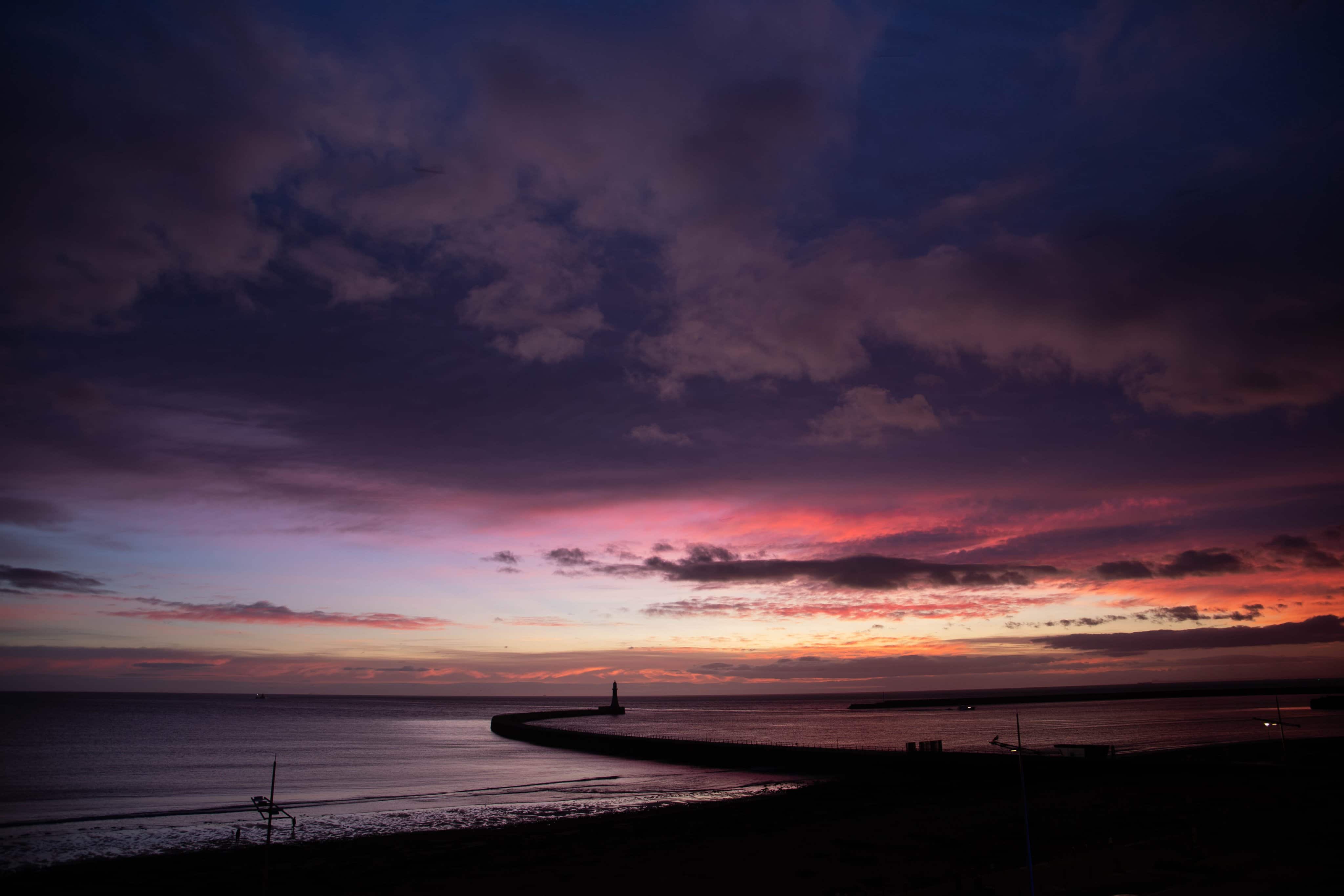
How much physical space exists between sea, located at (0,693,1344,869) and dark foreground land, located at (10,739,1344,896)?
440 cm

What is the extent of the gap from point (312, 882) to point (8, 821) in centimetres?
2256

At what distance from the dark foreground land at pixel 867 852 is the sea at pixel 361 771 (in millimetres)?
4400

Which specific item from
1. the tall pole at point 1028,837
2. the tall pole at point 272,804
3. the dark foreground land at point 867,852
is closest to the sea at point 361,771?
the tall pole at point 272,804

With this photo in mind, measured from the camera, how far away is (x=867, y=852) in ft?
Result: 86.3

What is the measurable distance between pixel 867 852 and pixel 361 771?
46.1 metres

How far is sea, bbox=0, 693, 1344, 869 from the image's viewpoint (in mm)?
34312

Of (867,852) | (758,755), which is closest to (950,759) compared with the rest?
(758,755)

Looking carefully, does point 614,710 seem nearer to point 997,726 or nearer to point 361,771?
point 997,726

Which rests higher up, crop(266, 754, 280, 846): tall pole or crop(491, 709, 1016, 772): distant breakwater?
crop(266, 754, 280, 846): tall pole

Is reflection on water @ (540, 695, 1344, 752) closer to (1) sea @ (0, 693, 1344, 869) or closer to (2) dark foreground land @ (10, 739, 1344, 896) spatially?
(1) sea @ (0, 693, 1344, 869)

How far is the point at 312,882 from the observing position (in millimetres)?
24078

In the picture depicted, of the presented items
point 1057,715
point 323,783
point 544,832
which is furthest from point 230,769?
point 1057,715

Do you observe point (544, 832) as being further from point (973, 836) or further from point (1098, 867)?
point (1098, 867)

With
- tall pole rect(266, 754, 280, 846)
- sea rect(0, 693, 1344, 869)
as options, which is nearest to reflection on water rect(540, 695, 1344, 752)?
sea rect(0, 693, 1344, 869)
